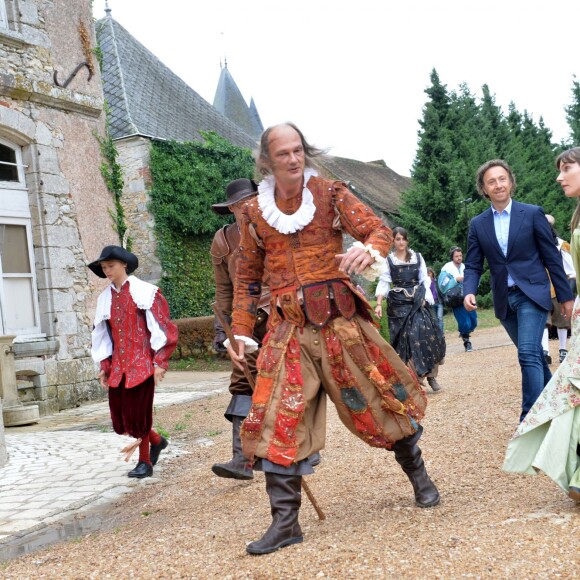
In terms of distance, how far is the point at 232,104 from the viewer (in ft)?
Answer: 123

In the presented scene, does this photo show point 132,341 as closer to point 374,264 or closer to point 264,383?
point 264,383

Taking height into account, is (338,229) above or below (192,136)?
below

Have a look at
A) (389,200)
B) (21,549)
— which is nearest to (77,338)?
(21,549)

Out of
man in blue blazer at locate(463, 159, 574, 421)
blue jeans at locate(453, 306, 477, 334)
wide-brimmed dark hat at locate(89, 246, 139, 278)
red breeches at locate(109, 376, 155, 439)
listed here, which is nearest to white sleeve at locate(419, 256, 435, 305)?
man in blue blazer at locate(463, 159, 574, 421)

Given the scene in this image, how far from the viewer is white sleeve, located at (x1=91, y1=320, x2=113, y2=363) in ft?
18.4

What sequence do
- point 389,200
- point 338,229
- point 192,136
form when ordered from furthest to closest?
1. point 389,200
2. point 192,136
3. point 338,229

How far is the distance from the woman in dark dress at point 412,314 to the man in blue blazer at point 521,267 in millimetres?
2724

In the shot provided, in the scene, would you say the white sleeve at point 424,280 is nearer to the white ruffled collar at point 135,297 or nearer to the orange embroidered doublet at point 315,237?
the white ruffled collar at point 135,297

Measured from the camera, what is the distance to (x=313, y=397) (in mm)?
3389

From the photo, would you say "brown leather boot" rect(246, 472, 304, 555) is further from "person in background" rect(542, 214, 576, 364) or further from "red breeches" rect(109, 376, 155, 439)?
"person in background" rect(542, 214, 576, 364)

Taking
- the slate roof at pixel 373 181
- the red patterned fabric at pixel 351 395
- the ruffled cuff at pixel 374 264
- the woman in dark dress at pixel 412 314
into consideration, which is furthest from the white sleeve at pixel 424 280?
the slate roof at pixel 373 181

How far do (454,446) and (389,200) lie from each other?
89.5 feet

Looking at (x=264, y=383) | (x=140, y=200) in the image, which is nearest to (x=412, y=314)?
(x=264, y=383)

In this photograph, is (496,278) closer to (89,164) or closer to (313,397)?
(313,397)
